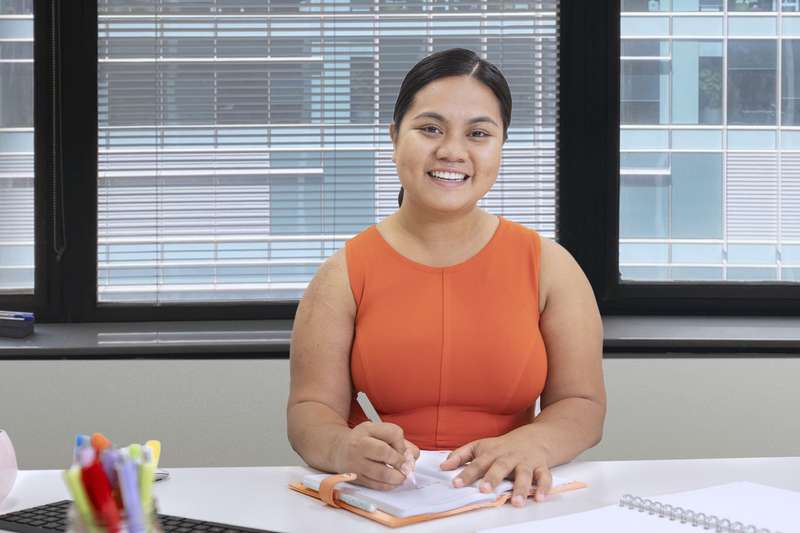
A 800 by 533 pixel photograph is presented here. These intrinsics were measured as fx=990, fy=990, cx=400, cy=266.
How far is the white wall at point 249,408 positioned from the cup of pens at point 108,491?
1.77 m

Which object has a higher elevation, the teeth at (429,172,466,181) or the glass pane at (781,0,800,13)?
the glass pane at (781,0,800,13)

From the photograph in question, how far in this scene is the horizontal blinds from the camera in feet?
9.23

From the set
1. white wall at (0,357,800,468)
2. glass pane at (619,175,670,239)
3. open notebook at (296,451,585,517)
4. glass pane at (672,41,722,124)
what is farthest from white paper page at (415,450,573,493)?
glass pane at (672,41,722,124)

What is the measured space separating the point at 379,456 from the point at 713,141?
1987mm

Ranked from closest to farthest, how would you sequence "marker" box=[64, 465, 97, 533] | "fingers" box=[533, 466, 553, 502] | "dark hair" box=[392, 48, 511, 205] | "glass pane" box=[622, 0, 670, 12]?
1. "marker" box=[64, 465, 97, 533]
2. "fingers" box=[533, 466, 553, 502]
3. "dark hair" box=[392, 48, 511, 205]
4. "glass pane" box=[622, 0, 670, 12]

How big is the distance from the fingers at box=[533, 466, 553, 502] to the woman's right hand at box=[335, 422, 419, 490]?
16 centimetres

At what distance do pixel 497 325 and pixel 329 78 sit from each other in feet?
4.59

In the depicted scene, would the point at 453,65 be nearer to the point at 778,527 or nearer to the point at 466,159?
the point at 466,159

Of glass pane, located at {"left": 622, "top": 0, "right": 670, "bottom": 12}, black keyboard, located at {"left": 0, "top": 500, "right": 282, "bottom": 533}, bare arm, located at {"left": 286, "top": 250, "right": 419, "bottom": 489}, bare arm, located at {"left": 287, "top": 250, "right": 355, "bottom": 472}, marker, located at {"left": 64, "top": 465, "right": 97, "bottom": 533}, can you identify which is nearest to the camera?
marker, located at {"left": 64, "top": 465, "right": 97, "bottom": 533}

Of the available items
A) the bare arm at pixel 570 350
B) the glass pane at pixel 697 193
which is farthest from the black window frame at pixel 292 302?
the bare arm at pixel 570 350

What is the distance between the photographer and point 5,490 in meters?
1.22

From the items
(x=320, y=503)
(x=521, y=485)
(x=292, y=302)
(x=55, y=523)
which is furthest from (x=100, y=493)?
(x=292, y=302)

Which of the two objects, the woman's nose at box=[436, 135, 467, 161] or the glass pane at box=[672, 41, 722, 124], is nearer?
the woman's nose at box=[436, 135, 467, 161]

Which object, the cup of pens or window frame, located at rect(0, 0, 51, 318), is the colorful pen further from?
window frame, located at rect(0, 0, 51, 318)
